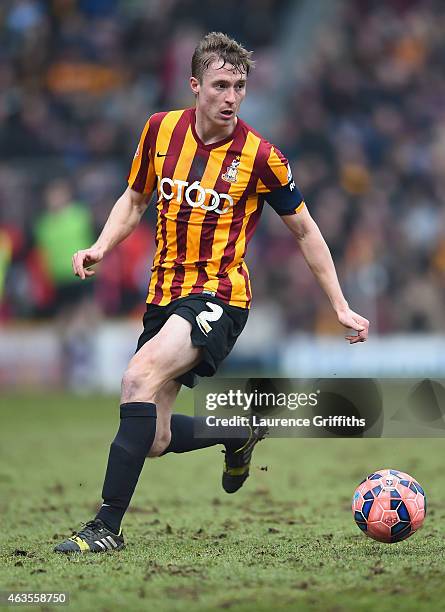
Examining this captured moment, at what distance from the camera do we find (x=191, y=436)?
6.05 m

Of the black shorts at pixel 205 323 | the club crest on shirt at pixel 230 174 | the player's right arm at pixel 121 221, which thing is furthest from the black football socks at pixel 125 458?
the club crest on shirt at pixel 230 174

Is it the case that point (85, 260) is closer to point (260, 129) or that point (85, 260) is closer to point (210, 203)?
point (210, 203)

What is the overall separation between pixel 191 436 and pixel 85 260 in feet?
3.66

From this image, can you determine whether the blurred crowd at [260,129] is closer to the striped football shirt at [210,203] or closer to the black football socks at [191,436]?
the black football socks at [191,436]

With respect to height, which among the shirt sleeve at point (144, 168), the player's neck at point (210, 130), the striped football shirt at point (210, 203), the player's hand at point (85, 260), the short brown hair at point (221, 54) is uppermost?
the short brown hair at point (221, 54)

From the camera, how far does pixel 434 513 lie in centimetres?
637

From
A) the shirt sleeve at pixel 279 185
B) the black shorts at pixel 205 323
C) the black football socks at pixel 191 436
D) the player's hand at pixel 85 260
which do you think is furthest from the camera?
the black football socks at pixel 191 436

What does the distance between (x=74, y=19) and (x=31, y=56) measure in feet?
4.50

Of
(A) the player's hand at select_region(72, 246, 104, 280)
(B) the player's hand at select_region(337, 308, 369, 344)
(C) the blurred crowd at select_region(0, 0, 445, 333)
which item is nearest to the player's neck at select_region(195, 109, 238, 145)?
(A) the player's hand at select_region(72, 246, 104, 280)

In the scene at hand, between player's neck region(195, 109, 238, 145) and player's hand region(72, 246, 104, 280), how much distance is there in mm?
731

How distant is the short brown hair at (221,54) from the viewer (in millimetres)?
5426

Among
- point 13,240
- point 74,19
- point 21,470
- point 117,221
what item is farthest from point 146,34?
point 117,221

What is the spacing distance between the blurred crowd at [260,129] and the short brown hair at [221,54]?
8790mm

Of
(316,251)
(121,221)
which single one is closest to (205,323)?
(316,251)
